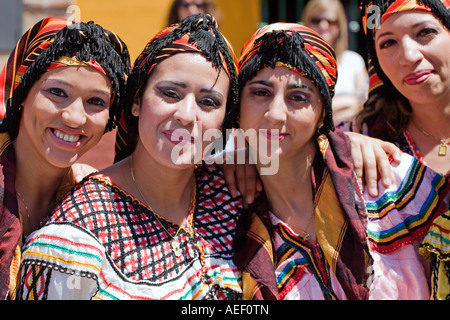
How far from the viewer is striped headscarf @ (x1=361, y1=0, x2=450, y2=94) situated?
2.69m

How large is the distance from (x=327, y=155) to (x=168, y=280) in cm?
90

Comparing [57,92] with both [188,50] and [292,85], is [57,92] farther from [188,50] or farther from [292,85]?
[292,85]

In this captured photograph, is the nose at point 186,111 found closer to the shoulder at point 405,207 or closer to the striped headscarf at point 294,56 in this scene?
the striped headscarf at point 294,56

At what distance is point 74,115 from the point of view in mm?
2352

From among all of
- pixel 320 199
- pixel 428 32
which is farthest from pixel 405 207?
pixel 428 32

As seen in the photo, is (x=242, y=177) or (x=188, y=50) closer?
(x=188, y=50)

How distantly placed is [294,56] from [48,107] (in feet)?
3.50

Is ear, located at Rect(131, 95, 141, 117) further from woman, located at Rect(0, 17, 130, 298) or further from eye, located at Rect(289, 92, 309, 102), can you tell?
eye, located at Rect(289, 92, 309, 102)

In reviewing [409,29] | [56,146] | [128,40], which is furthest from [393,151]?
[128,40]

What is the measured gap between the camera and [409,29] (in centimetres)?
270

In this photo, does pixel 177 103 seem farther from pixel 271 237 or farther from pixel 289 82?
pixel 271 237

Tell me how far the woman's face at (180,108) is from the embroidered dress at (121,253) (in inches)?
10.4

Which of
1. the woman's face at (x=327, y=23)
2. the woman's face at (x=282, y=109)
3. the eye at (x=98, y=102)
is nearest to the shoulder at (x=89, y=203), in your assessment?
the eye at (x=98, y=102)

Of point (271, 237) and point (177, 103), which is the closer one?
point (177, 103)
